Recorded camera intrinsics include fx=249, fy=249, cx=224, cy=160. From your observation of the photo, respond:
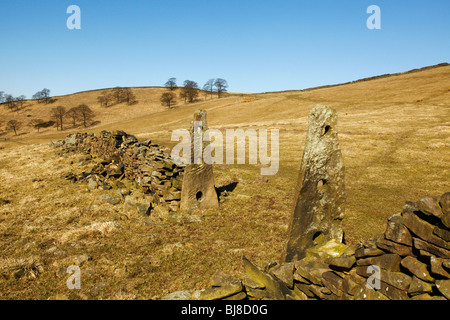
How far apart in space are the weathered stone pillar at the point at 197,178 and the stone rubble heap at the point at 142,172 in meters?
0.61

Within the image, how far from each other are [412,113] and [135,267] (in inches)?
1658

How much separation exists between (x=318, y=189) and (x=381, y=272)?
A: 270cm

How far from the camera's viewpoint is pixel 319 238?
7.00 metres

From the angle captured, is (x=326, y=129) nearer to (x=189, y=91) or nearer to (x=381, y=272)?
(x=381, y=272)

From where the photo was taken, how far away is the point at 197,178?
10914 millimetres

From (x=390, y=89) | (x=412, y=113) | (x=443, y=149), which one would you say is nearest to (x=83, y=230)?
(x=443, y=149)

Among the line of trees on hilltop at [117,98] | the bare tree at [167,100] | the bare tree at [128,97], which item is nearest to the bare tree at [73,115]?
the line of trees on hilltop at [117,98]

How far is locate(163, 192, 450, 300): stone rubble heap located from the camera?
3820mm

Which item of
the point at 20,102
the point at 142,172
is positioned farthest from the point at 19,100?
the point at 142,172

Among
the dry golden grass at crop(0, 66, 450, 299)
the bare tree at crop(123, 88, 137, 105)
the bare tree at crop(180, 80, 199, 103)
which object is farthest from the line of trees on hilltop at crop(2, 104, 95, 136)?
the dry golden grass at crop(0, 66, 450, 299)

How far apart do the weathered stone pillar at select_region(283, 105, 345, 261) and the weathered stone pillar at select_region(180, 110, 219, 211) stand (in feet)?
17.3

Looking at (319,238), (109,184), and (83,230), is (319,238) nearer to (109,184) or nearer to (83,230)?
(83,230)

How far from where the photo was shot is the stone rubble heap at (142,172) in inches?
447

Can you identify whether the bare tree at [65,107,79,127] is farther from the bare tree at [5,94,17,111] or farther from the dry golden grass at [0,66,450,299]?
the dry golden grass at [0,66,450,299]
